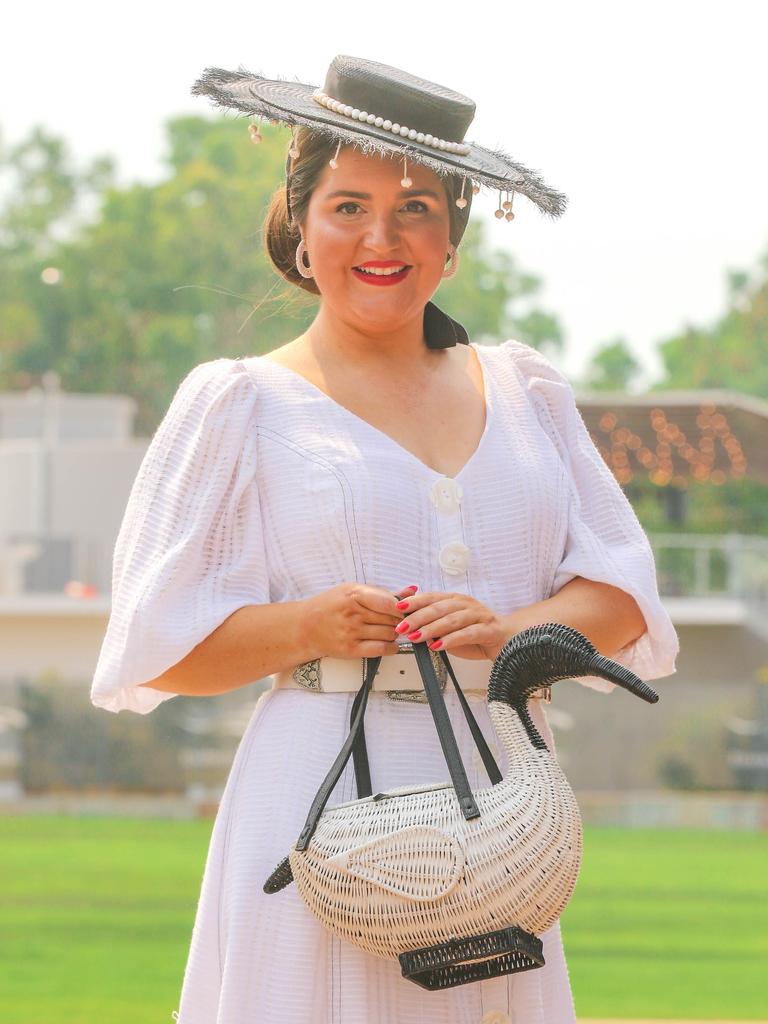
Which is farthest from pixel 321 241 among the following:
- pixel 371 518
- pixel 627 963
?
pixel 627 963

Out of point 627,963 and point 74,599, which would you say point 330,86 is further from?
point 74,599

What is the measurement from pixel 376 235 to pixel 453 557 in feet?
1.16

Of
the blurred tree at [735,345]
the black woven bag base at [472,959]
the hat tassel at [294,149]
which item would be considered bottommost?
the blurred tree at [735,345]

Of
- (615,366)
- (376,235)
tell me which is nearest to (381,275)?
(376,235)

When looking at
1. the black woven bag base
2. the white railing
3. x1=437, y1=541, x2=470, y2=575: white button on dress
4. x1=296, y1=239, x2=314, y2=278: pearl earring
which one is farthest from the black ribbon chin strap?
the white railing

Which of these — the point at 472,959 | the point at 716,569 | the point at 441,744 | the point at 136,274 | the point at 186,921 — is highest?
the point at 441,744

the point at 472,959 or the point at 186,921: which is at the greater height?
the point at 472,959

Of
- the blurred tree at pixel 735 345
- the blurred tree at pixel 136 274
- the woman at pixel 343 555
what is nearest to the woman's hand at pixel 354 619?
the woman at pixel 343 555

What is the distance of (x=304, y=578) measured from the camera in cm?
186

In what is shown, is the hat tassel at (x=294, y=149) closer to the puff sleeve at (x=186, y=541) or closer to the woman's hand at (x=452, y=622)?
the puff sleeve at (x=186, y=541)

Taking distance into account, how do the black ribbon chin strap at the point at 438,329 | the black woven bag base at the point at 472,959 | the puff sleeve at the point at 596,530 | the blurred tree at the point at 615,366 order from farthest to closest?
the blurred tree at the point at 615,366 < the black ribbon chin strap at the point at 438,329 < the puff sleeve at the point at 596,530 < the black woven bag base at the point at 472,959

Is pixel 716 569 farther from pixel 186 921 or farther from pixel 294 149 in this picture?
pixel 294 149

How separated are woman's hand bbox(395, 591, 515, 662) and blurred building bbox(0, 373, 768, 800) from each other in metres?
17.3

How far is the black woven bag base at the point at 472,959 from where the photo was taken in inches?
62.0
